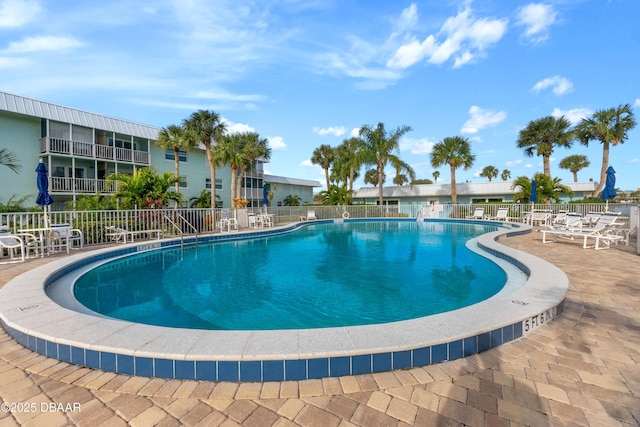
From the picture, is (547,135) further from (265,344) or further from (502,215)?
(265,344)

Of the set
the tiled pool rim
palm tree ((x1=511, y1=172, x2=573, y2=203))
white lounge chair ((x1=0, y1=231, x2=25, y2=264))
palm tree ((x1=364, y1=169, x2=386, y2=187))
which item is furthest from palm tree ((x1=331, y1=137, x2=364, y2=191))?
the tiled pool rim

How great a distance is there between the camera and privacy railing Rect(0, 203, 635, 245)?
8664mm

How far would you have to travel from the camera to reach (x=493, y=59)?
12070mm

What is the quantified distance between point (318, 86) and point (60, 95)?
630 inches

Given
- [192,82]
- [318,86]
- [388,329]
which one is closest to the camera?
[388,329]

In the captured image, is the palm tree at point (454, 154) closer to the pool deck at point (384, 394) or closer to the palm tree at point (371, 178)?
the palm tree at point (371, 178)

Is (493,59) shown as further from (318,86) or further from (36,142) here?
(36,142)

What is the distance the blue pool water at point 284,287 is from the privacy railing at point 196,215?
239 cm

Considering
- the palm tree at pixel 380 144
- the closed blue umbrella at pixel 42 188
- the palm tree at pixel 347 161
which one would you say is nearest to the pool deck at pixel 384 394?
the closed blue umbrella at pixel 42 188

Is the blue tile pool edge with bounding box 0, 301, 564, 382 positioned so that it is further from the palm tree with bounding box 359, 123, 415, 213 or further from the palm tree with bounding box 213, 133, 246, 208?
the palm tree with bounding box 359, 123, 415, 213

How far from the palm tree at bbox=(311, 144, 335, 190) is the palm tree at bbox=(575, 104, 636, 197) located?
21.2 meters

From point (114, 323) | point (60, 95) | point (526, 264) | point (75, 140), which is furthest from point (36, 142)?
point (526, 264)

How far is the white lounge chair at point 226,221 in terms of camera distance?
13172 mm

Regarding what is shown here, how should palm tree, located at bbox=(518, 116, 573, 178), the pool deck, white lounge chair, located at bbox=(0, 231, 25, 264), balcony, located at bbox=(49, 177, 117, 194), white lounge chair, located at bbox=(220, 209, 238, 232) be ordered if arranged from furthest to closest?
palm tree, located at bbox=(518, 116, 573, 178) → balcony, located at bbox=(49, 177, 117, 194) → white lounge chair, located at bbox=(220, 209, 238, 232) → white lounge chair, located at bbox=(0, 231, 25, 264) → the pool deck
